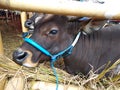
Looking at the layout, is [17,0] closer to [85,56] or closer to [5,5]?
[5,5]

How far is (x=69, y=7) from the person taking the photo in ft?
5.39

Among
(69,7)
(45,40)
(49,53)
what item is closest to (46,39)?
(45,40)

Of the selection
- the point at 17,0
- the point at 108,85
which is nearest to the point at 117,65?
the point at 108,85

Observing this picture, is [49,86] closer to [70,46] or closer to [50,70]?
[50,70]

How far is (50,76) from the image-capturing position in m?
2.03

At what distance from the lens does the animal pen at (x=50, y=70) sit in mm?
1644

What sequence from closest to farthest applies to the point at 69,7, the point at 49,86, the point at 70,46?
the point at 69,7 → the point at 49,86 → the point at 70,46

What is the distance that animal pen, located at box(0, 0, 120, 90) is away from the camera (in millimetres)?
1644

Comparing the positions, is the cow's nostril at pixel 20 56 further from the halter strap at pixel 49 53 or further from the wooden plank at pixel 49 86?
the wooden plank at pixel 49 86

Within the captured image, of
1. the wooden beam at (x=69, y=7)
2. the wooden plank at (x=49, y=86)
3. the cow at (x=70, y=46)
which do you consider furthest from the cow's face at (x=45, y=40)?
the wooden beam at (x=69, y=7)

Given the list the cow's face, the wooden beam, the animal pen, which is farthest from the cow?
the wooden beam

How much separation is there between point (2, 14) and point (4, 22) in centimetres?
28

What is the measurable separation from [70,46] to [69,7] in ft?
2.37

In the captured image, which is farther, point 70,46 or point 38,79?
point 70,46
